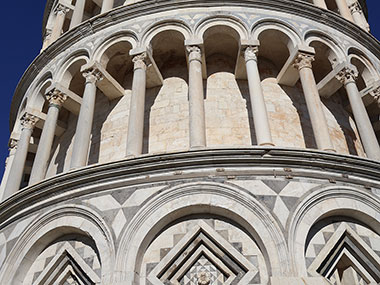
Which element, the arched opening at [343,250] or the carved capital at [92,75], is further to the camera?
the carved capital at [92,75]

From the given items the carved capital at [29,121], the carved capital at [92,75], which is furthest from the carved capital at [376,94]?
the carved capital at [29,121]

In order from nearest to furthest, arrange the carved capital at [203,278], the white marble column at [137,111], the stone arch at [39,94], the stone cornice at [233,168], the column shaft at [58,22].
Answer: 1. the carved capital at [203,278]
2. the stone cornice at [233,168]
3. the white marble column at [137,111]
4. the stone arch at [39,94]
5. the column shaft at [58,22]

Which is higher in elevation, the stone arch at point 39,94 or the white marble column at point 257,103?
the stone arch at point 39,94

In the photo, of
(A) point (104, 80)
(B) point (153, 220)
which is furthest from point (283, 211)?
(A) point (104, 80)

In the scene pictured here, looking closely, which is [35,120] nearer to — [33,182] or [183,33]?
[33,182]

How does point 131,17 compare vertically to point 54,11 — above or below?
below

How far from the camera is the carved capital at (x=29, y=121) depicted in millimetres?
12336

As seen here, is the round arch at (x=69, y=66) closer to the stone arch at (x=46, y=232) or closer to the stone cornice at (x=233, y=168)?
the stone cornice at (x=233, y=168)

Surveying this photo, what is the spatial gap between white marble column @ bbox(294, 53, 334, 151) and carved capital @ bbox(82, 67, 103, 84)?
15.2ft

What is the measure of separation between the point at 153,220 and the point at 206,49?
548 centimetres

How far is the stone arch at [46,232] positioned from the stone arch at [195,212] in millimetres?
702

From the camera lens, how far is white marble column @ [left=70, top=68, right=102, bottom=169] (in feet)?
32.1

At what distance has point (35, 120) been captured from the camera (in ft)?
40.8

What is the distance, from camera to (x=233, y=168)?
28.2ft
